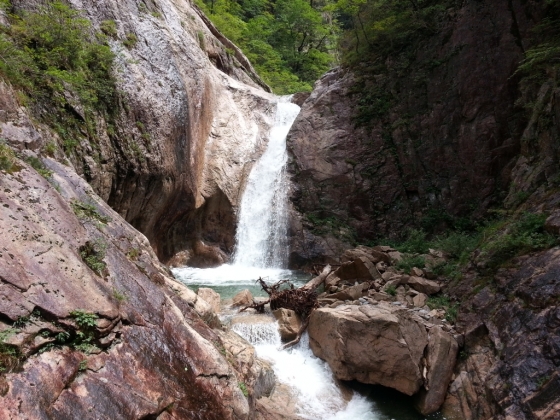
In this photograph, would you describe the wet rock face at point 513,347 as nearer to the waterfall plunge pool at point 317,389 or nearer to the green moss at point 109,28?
the waterfall plunge pool at point 317,389

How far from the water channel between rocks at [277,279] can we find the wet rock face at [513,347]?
969mm

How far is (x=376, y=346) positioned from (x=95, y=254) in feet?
18.5

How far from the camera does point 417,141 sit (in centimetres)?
1739

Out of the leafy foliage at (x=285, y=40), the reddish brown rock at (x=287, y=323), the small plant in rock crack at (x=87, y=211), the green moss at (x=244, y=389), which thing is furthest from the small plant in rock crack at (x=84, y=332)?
the leafy foliage at (x=285, y=40)

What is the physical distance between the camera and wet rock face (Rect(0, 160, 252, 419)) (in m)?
3.80

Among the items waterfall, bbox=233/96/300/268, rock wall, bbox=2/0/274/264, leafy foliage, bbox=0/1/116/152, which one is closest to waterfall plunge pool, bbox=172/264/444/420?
rock wall, bbox=2/0/274/264

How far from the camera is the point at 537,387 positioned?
616 cm

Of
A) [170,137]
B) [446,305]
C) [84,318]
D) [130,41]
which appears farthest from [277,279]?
[84,318]

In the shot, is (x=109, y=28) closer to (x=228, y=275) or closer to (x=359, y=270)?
(x=228, y=275)

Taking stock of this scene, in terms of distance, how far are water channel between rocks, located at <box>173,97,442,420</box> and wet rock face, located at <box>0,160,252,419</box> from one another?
9.90ft

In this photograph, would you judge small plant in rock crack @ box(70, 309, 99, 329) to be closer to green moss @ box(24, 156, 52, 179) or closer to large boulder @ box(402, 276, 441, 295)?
green moss @ box(24, 156, 52, 179)

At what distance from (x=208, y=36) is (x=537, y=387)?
22.6 m

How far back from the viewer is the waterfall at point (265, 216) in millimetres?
17922

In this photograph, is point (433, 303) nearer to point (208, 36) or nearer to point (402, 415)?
point (402, 415)
